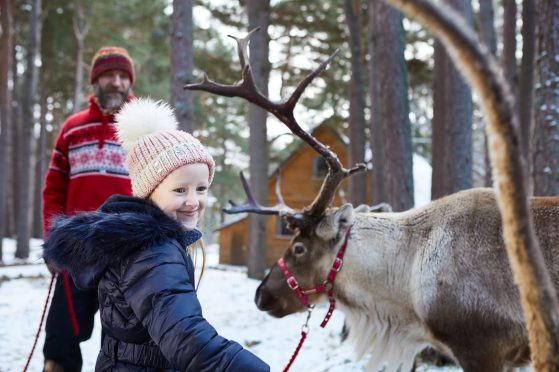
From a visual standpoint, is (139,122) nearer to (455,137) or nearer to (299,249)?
(299,249)

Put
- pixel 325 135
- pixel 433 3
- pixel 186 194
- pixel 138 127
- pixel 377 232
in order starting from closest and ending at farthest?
pixel 433 3, pixel 186 194, pixel 138 127, pixel 377 232, pixel 325 135

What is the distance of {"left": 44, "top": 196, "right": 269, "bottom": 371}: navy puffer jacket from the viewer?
163cm

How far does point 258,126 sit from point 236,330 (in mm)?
6093

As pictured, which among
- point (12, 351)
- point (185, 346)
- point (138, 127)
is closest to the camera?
point (185, 346)

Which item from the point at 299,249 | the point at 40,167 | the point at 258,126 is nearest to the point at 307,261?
the point at 299,249

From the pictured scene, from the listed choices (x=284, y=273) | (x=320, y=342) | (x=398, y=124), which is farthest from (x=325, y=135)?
(x=284, y=273)

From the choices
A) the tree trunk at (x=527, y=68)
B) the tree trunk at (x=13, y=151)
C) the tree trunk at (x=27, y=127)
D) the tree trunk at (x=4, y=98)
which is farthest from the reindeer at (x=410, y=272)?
the tree trunk at (x=13, y=151)

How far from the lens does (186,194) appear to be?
2240mm

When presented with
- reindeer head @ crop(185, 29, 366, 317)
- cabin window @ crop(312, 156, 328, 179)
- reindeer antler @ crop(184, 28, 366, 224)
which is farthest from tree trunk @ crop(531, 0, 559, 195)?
cabin window @ crop(312, 156, 328, 179)

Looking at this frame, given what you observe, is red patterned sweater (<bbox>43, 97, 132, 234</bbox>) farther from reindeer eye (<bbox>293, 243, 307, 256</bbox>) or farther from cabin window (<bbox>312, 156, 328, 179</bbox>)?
cabin window (<bbox>312, 156, 328, 179</bbox>)

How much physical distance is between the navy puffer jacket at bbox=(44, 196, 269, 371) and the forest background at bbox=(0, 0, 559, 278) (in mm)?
1062

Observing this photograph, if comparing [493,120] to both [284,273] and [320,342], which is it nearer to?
[284,273]

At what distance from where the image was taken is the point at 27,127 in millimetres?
16516

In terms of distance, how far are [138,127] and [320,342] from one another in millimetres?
4473
